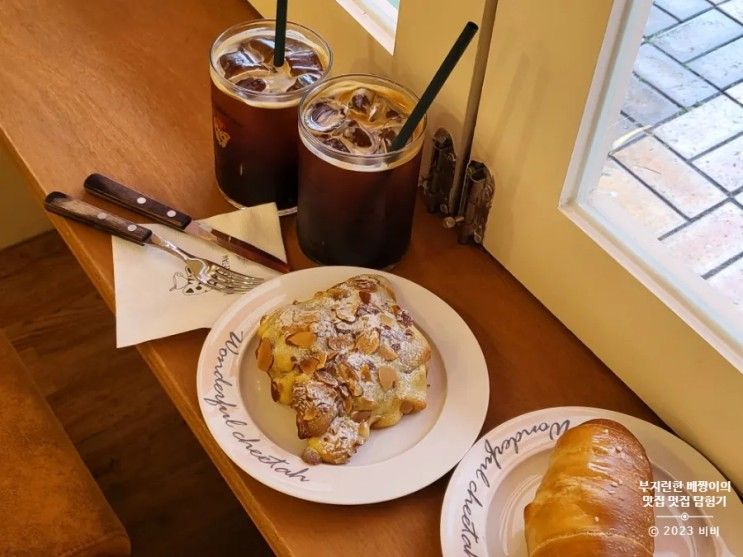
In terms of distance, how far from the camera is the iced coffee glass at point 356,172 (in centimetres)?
81

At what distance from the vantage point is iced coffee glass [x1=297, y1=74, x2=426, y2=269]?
814 mm

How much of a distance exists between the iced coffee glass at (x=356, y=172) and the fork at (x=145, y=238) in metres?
0.08

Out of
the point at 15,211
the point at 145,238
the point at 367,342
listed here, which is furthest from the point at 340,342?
the point at 15,211

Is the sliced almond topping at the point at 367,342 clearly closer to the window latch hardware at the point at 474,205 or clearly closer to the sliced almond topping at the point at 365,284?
the sliced almond topping at the point at 365,284

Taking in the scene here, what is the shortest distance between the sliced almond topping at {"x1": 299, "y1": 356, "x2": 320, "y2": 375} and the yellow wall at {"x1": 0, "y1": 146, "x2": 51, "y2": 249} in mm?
1005

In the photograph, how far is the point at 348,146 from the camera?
825 millimetres

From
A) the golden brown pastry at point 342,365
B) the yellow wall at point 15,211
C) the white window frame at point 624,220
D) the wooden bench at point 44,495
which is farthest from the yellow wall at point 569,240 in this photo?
the yellow wall at point 15,211

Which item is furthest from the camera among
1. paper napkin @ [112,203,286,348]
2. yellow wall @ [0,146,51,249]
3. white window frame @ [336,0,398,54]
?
yellow wall @ [0,146,51,249]

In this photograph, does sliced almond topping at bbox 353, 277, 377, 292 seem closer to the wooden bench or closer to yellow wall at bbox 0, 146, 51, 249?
the wooden bench

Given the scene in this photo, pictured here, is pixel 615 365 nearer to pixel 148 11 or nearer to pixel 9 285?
pixel 148 11

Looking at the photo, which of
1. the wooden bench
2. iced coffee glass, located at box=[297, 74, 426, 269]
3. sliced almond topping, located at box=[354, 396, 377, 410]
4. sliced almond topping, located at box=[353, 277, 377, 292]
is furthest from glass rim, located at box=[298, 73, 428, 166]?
the wooden bench

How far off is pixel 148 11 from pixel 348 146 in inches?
19.1

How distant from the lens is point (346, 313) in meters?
0.78

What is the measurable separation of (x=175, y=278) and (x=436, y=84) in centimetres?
32
